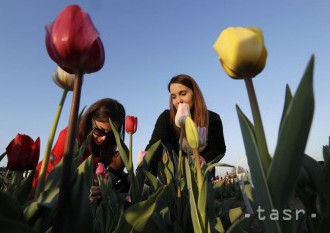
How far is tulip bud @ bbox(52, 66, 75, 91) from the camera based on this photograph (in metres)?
0.66

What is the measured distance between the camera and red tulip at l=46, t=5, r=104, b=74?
1.53ft

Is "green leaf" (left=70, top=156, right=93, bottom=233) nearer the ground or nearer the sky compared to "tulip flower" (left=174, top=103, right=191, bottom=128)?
nearer the ground

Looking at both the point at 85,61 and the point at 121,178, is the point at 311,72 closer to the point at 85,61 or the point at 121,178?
the point at 85,61

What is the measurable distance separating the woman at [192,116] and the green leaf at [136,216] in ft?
6.83

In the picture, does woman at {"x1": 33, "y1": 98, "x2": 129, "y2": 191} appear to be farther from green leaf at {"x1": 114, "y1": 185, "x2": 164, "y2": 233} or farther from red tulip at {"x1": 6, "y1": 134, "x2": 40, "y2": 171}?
→ green leaf at {"x1": 114, "y1": 185, "x2": 164, "y2": 233}

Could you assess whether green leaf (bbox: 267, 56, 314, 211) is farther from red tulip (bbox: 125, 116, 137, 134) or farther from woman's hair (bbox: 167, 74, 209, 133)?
woman's hair (bbox: 167, 74, 209, 133)

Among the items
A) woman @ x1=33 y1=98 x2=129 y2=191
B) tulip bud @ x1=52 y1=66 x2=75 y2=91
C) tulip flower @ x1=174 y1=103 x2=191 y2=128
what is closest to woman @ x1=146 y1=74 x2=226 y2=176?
woman @ x1=33 y1=98 x2=129 y2=191

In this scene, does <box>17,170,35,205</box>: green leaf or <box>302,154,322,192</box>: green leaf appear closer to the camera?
<box>302,154,322,192</box>: green leaf

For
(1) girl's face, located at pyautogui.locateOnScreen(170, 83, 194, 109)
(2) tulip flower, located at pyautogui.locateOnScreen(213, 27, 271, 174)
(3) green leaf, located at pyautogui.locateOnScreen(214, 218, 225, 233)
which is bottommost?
(3) green leaf, located at pyautogui.locateOnScreen(214, 218, 225, 233)

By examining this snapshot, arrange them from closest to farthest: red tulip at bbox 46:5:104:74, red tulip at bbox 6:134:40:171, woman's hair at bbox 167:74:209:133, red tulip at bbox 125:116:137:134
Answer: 1. red tulip at bbox 46:5:104:74
2. red tulip at bbox 6:134:40:171
3. red tulip at bbox 125:116:137:134
4. woman's hair at bbox 167:74:209:133

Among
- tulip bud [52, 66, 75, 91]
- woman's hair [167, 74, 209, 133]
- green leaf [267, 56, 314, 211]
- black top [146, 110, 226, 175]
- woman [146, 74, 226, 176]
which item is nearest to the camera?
green leaf [267, 56, 314, 211]

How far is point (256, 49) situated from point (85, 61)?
0.28m

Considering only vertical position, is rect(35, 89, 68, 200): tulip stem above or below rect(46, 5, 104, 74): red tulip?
below

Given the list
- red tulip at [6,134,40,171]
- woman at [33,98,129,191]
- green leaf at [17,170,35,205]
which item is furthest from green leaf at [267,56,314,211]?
woman at [33,98,129,191]
